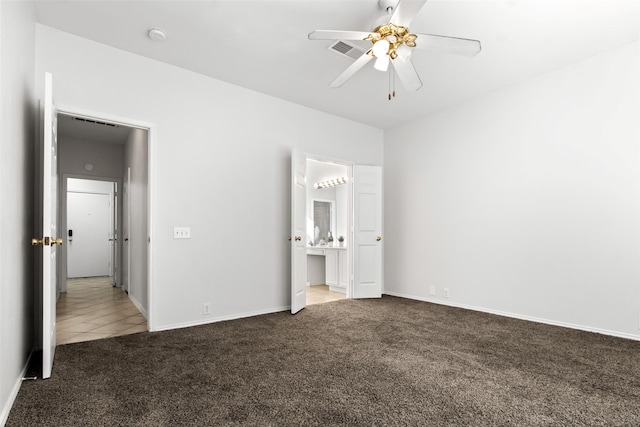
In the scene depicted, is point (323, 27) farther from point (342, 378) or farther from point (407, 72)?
point (342, 378)

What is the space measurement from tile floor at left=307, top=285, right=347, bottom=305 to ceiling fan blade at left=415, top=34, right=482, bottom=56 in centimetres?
356

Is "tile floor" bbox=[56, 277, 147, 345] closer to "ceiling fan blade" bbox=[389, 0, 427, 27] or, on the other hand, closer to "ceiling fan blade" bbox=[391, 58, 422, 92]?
"ceiling fan blade" bbox=[391, 58, 422, 92]

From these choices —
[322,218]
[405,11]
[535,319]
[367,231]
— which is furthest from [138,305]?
[535,319]

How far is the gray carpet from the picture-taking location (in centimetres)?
185

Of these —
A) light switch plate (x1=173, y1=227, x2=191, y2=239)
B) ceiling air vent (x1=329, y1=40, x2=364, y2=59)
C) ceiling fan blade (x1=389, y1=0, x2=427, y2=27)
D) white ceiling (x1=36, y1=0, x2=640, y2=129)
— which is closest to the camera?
ceiling fan blade (x1=389, y1=0, x2=427, y2=27)

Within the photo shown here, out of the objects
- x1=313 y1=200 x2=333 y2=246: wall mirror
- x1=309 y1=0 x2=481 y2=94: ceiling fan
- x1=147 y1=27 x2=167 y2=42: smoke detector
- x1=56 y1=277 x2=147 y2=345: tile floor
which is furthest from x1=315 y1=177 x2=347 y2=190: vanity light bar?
x1=147 y1=27 x2=167 y2=42: smoke detector

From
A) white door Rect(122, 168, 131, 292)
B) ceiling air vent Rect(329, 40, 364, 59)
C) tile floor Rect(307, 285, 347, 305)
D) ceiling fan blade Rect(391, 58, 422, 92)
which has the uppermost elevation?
ceiling air vent Rect(329, 40, 364, 59)

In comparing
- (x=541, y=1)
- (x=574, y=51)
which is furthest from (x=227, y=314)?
(x=574, y=51)

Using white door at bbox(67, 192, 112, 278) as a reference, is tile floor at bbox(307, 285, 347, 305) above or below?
below

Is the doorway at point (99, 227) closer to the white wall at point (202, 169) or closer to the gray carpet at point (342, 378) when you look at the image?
the white wall at point (202, 169)

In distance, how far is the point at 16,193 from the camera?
2.14m

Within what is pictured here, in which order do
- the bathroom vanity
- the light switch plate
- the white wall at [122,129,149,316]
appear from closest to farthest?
the light switch plate → the white wall at [122,129,149,316] → the bathroom vanity

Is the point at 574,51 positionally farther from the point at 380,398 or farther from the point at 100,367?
the point at 100,367

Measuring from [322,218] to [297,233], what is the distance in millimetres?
2634
